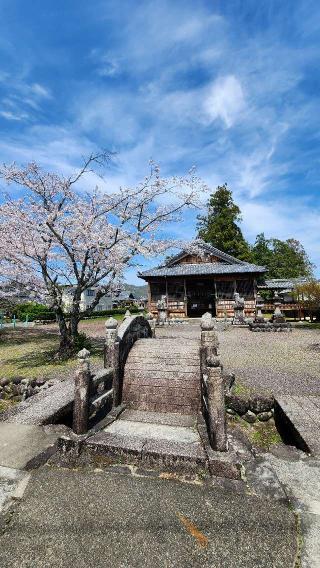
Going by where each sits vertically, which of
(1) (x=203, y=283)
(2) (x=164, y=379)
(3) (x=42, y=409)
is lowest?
(3) (x=42, y=409)

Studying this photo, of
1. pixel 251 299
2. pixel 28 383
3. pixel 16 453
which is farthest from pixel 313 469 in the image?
pixel 251 299

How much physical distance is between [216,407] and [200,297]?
25.3m

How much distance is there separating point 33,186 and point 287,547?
36.5ft

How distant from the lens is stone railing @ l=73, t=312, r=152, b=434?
420 centimetres

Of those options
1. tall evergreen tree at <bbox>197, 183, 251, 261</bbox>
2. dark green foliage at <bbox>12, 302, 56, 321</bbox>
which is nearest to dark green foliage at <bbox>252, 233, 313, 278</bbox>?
tall evergreen tree at <bbox>197, 183, 251, 261</bbox>

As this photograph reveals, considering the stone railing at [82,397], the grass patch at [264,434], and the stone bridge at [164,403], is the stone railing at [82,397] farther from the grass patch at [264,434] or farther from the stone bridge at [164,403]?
the grass patch at [264,434]

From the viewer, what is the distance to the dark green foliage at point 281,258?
48531mm

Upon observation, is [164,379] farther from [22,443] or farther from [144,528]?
[144,528]

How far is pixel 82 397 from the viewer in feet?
13.9

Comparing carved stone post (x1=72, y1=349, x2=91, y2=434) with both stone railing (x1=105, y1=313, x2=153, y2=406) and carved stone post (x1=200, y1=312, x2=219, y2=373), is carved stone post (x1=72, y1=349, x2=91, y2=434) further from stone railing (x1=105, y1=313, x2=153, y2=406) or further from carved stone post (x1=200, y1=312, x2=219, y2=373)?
carved stone post (x1=200, y1=312, x2=219, y2=373)

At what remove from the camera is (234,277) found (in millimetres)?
24938

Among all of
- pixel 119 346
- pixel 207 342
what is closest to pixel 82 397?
pixel 119 346

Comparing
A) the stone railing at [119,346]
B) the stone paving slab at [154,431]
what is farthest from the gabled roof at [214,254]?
the stone paving slab at [154,431]

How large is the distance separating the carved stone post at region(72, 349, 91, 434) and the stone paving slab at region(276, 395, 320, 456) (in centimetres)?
323
